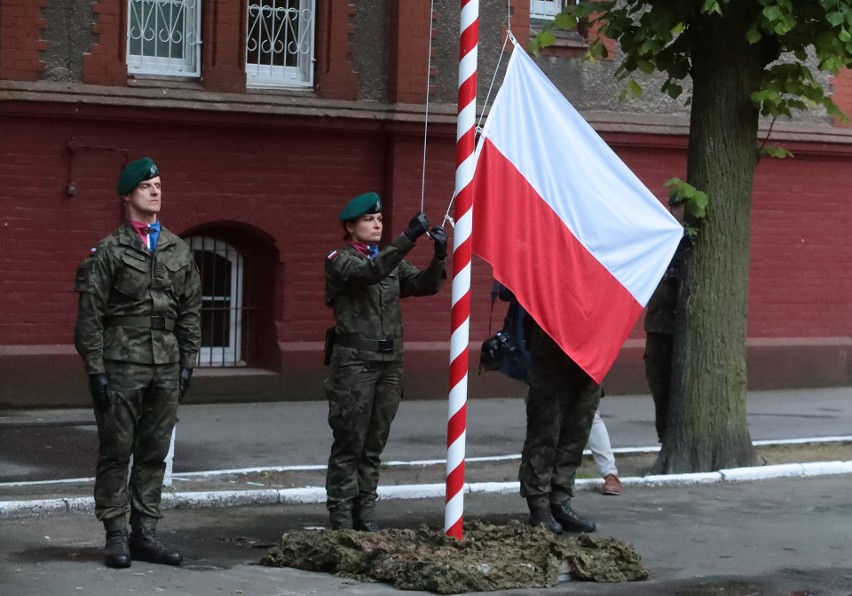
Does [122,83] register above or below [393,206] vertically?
above

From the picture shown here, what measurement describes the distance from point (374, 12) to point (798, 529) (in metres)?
8.47

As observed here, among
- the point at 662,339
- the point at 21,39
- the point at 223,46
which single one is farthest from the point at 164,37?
the point at 662,339

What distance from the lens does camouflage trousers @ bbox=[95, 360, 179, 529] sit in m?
7.48

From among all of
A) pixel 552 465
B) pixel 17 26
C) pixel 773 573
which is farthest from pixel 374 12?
pixel 773 573

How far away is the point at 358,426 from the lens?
8.26 m

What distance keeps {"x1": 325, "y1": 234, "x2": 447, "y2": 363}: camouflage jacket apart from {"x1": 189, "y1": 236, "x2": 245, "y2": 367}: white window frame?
24.6 ft

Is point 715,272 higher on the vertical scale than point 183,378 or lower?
higher

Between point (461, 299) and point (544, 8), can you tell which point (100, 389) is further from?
point (544, 8)

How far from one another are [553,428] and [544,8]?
9032 millimetres

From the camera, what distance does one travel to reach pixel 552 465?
891 centimetres

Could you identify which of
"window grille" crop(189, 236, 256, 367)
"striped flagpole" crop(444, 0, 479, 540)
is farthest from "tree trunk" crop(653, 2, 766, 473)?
"window grille" crop(189, 236, 256, 367)

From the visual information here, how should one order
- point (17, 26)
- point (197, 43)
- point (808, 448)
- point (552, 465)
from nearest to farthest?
point (552, 465)
point (808, 448)
point (17, 26)
point (197, 43)

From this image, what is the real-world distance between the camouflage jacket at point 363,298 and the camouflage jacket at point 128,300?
935 millimetres

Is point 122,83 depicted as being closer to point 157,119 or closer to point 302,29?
point 157,119
